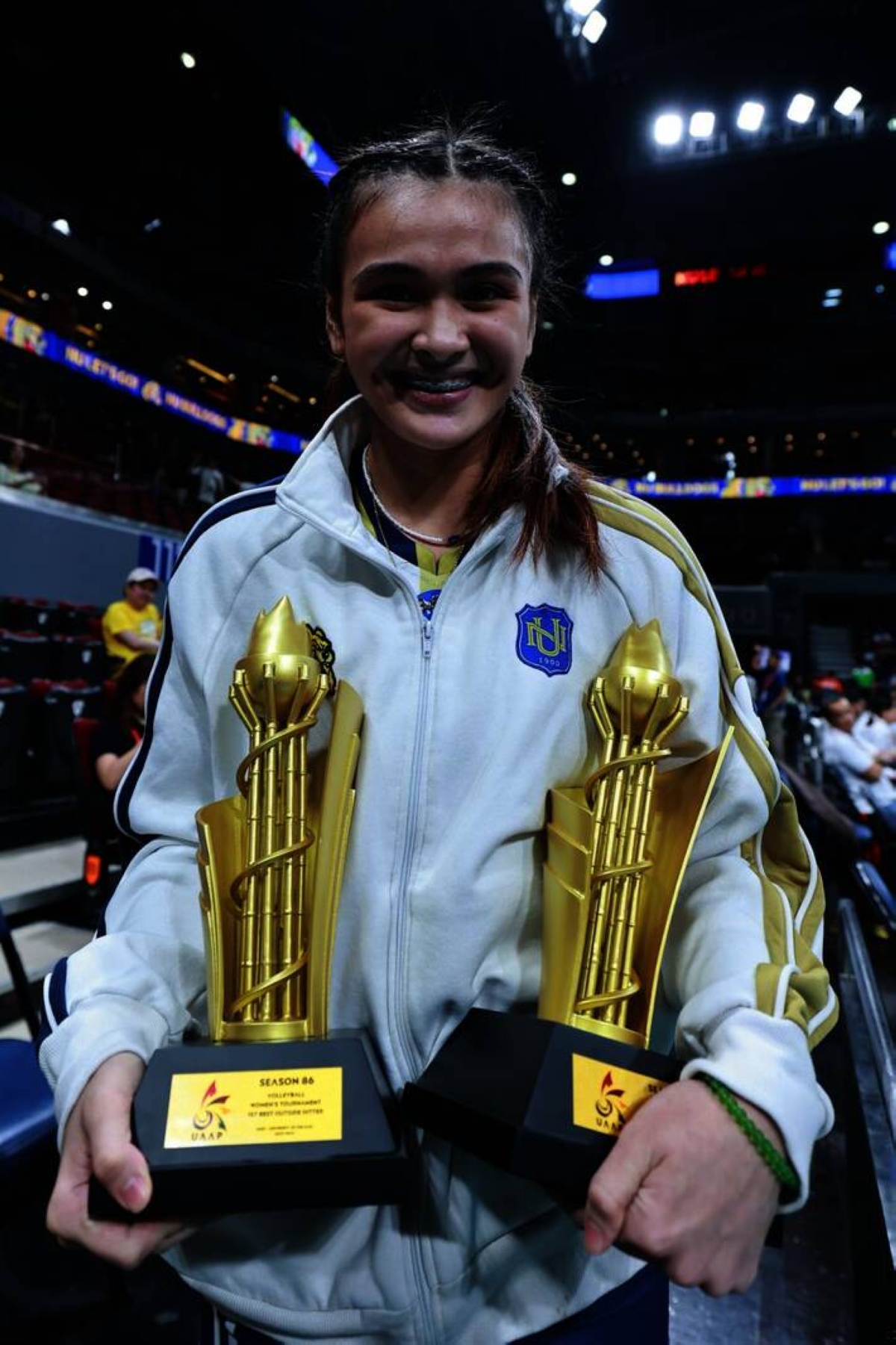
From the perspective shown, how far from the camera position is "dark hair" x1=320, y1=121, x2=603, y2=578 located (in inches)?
31.6

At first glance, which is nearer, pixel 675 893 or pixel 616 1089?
pixel 616 1089

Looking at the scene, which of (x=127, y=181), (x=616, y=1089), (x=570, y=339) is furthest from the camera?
(x=570, y=339)

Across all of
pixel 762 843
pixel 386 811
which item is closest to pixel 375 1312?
pixel 386 811

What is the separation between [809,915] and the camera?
774mm

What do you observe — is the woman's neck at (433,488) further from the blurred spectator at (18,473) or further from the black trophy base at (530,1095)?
the blurred spectator at (18,473)

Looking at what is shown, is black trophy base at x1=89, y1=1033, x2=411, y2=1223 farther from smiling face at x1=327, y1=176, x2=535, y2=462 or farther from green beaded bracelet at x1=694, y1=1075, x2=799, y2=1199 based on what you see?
smiling face at x1=327, y1=176, x2=535, y2=462

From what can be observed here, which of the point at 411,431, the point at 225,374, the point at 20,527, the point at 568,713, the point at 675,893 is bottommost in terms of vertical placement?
the point at 675,893

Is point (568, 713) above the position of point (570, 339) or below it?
below

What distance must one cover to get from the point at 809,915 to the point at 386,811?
0.40 m

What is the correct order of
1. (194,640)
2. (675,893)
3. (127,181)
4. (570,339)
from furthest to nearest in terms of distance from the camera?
(570,339), (127,181), (194,640), (675,893)

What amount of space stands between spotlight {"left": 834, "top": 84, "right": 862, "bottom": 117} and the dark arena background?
0.98ft

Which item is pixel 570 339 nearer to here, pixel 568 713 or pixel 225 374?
pixel 225 374

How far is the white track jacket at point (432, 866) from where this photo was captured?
733mm

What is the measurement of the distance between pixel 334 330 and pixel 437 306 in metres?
0.19
